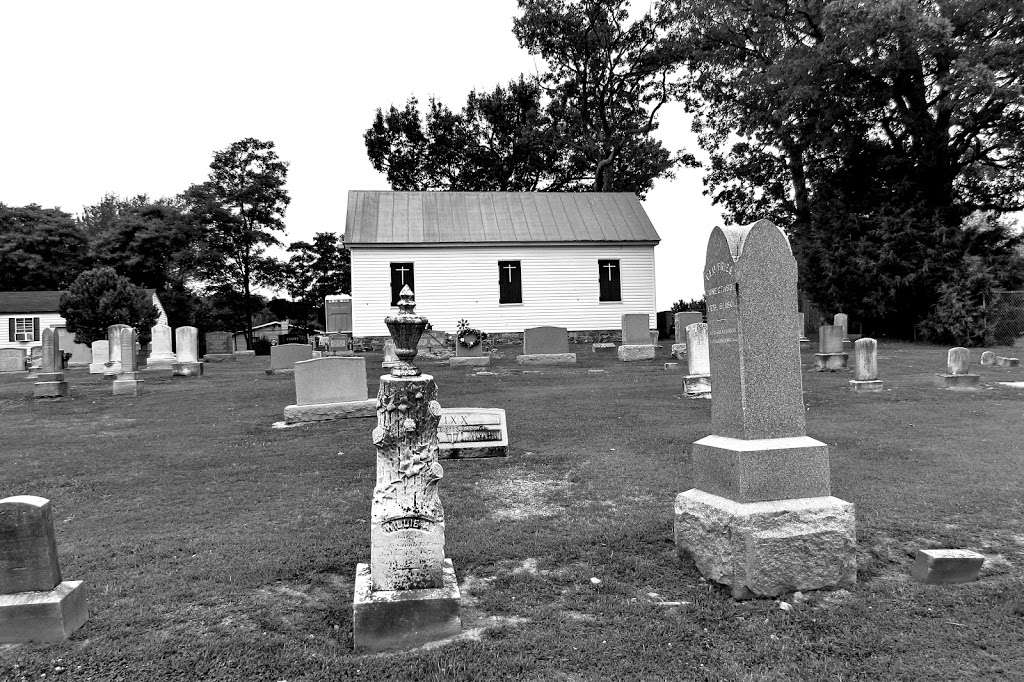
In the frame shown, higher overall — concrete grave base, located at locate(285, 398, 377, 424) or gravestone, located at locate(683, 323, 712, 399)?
gravestone, located at locate(683, 323, 712, 399)

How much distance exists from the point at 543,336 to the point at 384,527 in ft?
60.3

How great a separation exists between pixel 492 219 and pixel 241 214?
20.9 meters

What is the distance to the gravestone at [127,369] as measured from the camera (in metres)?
16.1

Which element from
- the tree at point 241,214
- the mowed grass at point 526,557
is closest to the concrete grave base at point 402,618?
the mowed grass at point 526,557

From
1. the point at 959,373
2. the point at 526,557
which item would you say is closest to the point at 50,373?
the point at 526,557

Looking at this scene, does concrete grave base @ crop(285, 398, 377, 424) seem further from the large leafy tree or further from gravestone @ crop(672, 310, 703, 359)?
the large leafy tree

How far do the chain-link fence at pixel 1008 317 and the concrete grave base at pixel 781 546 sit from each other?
27.3m

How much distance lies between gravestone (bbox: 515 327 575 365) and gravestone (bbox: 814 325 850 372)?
7.75 m

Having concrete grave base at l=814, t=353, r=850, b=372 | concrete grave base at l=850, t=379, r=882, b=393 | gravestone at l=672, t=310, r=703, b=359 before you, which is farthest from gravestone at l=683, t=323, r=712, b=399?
gravestone at l=672, t=310, r=703, b=359

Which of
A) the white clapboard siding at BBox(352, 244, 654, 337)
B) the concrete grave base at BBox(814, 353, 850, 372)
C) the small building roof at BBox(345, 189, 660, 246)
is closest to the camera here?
the concrete grave base at BBox(814, 353, 850, 372)

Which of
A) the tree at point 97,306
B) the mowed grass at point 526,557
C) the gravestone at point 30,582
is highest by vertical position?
the tree at point 97,306

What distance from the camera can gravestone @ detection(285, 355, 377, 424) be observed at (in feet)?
35.6

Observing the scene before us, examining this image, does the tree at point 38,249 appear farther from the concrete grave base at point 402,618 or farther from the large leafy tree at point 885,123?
the concrete grave base at point 402,618

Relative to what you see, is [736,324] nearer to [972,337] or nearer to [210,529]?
[210,529]
